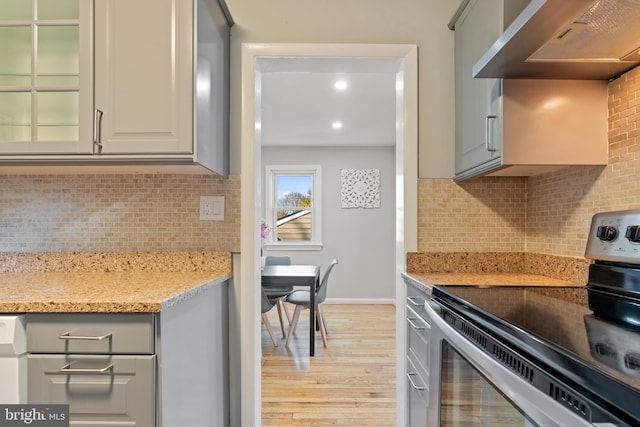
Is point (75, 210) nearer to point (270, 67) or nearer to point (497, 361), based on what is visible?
point (270, 67)

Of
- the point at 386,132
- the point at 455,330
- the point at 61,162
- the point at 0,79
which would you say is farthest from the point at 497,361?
the point at 386,132

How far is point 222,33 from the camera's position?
1.64 metres

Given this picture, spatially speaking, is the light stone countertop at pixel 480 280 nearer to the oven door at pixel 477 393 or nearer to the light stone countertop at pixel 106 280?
the oven door at pixel 477 393

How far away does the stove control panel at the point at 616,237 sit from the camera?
3.34ft

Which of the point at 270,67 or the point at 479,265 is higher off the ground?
the point at 270,67

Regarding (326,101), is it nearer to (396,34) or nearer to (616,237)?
(396,34)

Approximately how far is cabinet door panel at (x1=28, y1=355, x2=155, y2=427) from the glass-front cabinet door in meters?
0.80

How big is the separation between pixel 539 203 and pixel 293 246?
388 centimetres

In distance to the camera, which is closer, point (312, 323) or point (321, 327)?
point (312, 323)

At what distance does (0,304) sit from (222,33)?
1.33m

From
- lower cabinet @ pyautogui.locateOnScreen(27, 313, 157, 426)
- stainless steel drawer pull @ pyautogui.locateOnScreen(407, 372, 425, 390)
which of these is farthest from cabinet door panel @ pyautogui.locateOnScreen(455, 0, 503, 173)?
lower cabinet @ pyautogui.locateOnScreen(27, 313, 157, 426)

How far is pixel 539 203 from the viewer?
5.36 ft

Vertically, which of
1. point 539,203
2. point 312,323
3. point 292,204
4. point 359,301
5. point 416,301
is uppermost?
point 292,204

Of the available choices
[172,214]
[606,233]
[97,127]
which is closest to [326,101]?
[172,214]
